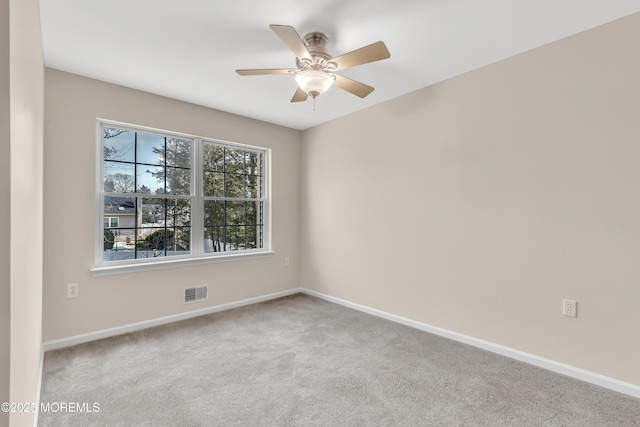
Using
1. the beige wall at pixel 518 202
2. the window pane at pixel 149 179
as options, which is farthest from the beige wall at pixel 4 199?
the beige wall at pixel 518 202

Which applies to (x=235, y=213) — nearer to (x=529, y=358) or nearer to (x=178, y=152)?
(x=178, y=152)

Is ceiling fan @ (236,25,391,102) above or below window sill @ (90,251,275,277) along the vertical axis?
above

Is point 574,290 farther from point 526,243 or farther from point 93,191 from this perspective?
point 93,191

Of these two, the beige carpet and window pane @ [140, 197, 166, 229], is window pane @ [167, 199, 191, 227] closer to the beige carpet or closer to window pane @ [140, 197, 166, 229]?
window pane @ [140, 197, 166, 229]

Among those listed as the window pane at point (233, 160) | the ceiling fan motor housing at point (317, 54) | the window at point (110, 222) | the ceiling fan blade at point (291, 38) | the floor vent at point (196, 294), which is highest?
the ceiling fan motor housing at point (317, 54)

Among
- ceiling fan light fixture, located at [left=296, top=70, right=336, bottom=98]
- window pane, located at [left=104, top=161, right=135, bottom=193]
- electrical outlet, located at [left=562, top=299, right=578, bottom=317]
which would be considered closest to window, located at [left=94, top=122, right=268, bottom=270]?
window pane, located at [left=104, top=161, right=135, bottom=193]

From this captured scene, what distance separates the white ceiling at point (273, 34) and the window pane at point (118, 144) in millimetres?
A: 494

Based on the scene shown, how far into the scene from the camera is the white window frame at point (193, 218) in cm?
301

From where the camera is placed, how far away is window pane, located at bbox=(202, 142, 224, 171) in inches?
149

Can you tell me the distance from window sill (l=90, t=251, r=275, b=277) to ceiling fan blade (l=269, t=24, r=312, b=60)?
2.51 meters

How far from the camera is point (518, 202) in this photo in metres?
2.54

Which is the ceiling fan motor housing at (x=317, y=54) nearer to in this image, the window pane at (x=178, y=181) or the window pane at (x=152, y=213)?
the window pane at (x=178, y=181)

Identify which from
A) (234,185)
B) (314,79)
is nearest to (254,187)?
(234,185)

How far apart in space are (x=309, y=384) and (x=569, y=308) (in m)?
1.97
